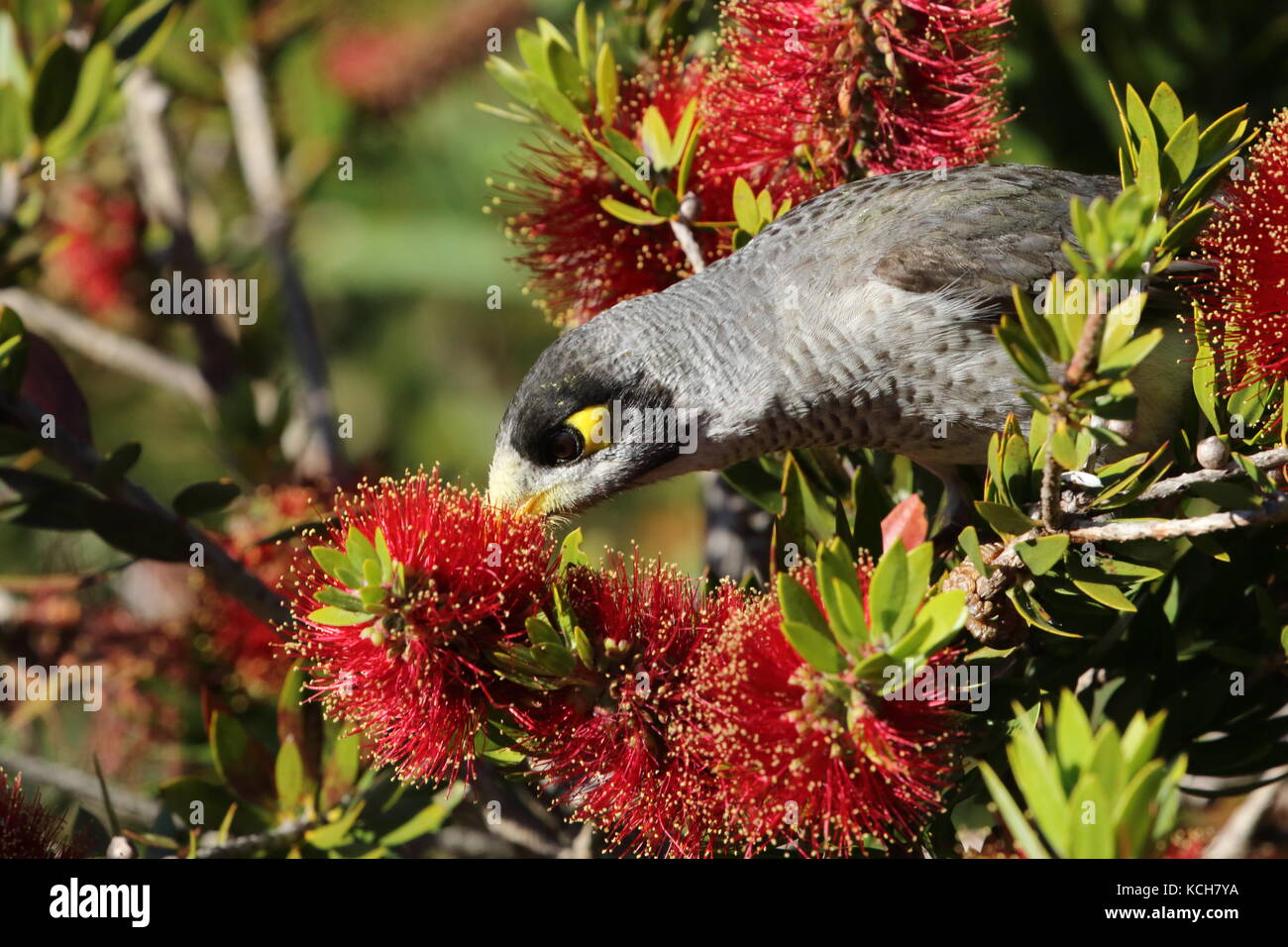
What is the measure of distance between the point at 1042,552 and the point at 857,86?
105cm

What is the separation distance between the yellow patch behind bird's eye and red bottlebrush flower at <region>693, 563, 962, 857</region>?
2.39 ft

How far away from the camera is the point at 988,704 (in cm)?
185

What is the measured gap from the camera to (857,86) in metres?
2.24

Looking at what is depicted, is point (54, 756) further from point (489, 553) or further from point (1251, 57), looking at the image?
point (1251, 57)

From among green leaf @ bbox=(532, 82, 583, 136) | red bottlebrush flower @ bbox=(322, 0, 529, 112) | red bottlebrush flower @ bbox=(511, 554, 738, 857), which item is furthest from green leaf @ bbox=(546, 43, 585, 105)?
red bottlebrush flower @ bbox=(322, 0, 529, 112)

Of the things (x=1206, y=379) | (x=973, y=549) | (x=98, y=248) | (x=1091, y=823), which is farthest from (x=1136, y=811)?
(x=98, y=248)

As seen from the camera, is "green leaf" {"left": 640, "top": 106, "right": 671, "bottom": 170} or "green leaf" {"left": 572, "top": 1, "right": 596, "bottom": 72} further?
"green leaf" {"left": 572, "top": 1, "right": 596, "bottom": 72}

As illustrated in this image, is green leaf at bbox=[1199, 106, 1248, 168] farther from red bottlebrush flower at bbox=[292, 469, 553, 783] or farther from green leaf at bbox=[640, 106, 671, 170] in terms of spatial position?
red bottlebrush flower at bbox=[292, 469, 553, 783]

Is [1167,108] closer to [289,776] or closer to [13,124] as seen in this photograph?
[289,776]

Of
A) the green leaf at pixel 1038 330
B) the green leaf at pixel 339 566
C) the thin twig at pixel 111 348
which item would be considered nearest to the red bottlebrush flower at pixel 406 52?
the thin twig at pixel 111 348

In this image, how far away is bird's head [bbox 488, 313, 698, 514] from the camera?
2.25m

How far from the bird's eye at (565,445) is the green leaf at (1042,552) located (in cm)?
94

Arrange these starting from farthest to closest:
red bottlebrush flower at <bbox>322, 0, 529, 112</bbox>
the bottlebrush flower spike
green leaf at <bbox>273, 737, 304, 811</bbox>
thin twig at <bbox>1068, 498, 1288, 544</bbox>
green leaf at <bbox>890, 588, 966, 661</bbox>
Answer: red bottlebrush flower at <bbox>322, 0, 529, 112</bbox> → the bottlebrush flower spike → green leaf at <bbox>273, 737, 304, 811</bbox> → thin twig at <bbox>1068, 498, 1288, 544</bbox> → green leaf at <bbox>890, 588, 966, 661</bbox>
